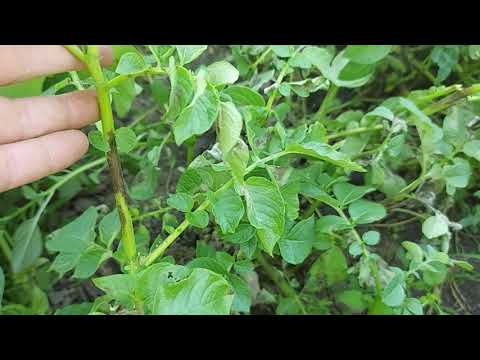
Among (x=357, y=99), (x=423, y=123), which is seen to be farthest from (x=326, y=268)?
(x=357, y=99)

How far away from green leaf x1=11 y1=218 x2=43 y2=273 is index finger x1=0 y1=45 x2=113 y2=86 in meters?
0.35

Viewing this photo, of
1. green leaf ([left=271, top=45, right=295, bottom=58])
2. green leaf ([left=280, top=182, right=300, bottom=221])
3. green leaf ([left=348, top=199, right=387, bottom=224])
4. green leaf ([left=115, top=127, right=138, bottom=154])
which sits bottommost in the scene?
green leaf ([left=348, top=199, right=387, bottom=224])

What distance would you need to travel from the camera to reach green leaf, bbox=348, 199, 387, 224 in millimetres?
927

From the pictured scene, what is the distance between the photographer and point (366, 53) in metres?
0.99

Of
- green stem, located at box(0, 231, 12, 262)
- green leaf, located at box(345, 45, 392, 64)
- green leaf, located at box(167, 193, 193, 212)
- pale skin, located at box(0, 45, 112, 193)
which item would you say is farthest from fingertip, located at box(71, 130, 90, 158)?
green leaf, located at box(345, 45, 392, 64)

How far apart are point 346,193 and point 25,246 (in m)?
0.59

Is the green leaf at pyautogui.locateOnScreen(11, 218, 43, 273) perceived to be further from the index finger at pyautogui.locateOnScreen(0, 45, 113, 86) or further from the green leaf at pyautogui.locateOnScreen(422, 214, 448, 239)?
the green leaf at pyautogui.locateOnScreen(422, 214, 448, 239)

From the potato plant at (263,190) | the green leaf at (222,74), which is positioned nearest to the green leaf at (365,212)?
the potato plant at (263,190)

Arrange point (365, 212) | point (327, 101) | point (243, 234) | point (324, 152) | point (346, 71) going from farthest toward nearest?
point (327, 101)
point (346, 71)
point (365, 212)
point (243, 234)
point (324, 152)

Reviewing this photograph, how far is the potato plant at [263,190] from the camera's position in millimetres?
711

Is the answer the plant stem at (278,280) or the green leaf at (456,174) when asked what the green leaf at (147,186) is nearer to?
the plant stem at (278,280)

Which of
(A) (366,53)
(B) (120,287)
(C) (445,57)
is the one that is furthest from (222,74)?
(C) (445,57)

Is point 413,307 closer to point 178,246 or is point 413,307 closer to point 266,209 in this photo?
point 266,209

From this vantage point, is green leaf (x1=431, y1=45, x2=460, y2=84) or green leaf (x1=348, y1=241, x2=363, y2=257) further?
green leaf (x1=431, y1=45, x2=460, y2=84)
